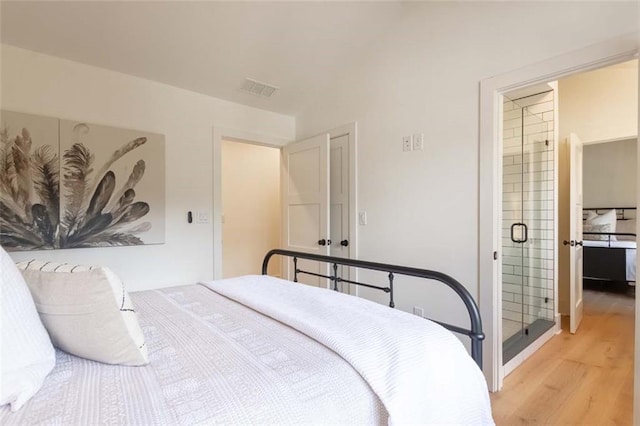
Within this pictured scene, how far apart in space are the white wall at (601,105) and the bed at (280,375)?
11.9ft

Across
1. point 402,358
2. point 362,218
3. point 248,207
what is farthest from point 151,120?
point 402,358

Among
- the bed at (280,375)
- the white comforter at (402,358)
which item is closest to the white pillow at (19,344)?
the bed at (280,375)

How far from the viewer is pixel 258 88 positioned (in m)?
3.08

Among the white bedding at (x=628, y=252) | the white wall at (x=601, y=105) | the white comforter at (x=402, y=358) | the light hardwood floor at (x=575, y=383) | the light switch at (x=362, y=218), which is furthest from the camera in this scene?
the white bedding at (x=628, y=252)

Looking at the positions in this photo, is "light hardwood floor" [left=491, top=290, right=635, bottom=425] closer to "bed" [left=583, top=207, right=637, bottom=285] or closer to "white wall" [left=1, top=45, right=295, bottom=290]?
"bed" [left=583, top=207, right=637, bottom=285]

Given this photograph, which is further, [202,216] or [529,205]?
[529,205]

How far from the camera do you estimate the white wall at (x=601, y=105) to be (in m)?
3.40

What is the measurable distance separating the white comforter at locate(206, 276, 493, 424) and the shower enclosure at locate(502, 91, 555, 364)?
8.01ft

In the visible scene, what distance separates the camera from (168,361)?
3.03 ft

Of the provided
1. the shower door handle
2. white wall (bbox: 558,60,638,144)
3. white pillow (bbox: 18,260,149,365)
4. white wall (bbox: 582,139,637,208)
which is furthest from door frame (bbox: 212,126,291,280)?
white wall (bbox: 582,139,637,208)

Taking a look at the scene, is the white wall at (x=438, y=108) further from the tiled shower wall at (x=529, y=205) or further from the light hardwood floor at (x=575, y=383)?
the tiled shower wall at (x=529, y=205)

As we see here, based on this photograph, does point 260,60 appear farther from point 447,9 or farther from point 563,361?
point 563,361

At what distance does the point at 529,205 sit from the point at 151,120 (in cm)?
365

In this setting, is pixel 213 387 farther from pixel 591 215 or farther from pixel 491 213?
pixel 591 215
